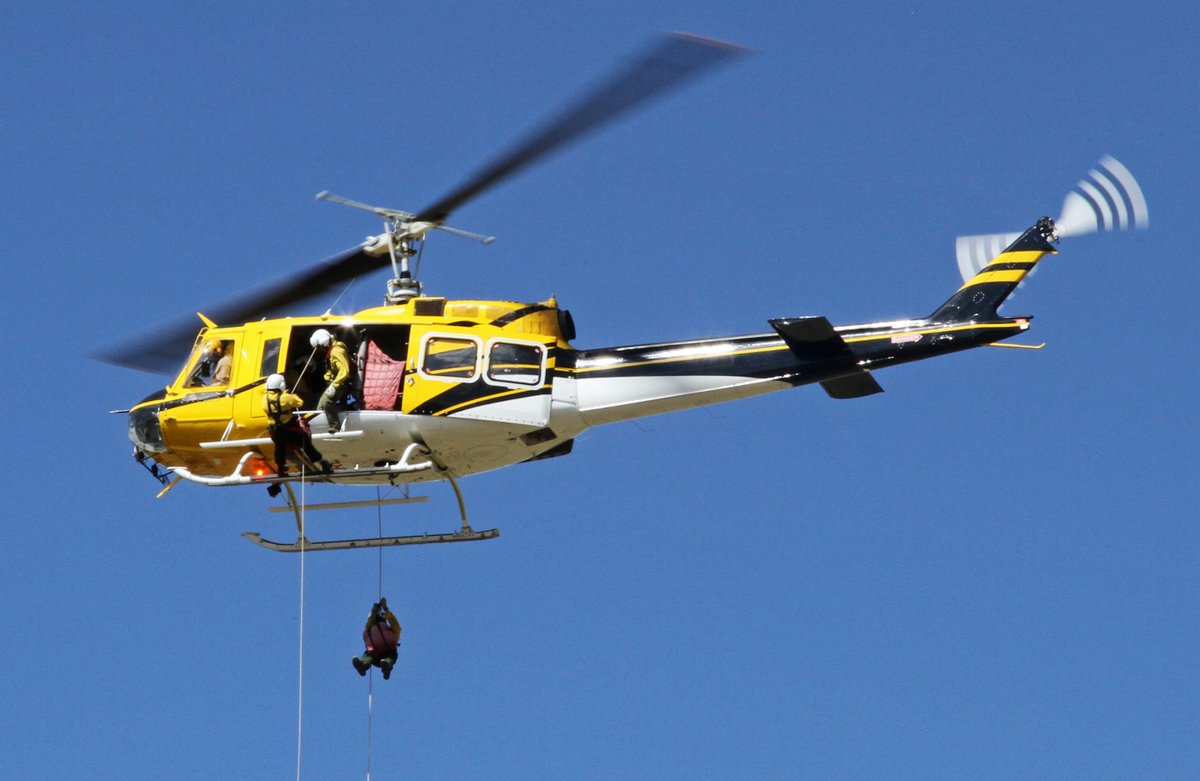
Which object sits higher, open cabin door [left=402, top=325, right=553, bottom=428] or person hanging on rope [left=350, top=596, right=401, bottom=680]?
open cabin door [left=402, top=325, right=553, bottom=428]


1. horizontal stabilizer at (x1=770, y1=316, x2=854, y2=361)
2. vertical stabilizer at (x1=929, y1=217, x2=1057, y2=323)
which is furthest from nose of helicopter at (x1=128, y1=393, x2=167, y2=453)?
vertical stabilizer at (x1=929, y1=217, x2=1057, y2=323)

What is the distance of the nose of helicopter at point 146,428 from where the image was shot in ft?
56.5

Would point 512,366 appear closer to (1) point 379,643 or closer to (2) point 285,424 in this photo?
(2) point 285,424

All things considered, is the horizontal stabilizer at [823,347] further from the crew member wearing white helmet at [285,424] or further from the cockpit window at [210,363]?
the cockpit window at [210,363]

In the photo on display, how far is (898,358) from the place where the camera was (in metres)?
16.4

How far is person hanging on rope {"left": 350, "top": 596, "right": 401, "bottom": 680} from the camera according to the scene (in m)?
17.0

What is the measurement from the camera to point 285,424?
16.5 metres

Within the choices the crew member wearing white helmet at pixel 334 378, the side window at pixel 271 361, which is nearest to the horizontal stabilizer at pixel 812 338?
the crew member wearing white helmet at pixel 334 378

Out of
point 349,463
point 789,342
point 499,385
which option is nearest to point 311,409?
point 349,463

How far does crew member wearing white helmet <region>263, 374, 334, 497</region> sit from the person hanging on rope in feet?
5.17

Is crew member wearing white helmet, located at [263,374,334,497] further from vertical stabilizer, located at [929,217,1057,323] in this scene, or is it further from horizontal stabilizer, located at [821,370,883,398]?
vertical stabilizer, located at [929,217,1057,323]

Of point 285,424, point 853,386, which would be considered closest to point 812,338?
point 853,386

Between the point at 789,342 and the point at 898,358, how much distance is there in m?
1.03

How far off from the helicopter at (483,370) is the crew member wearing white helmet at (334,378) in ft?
0.25
